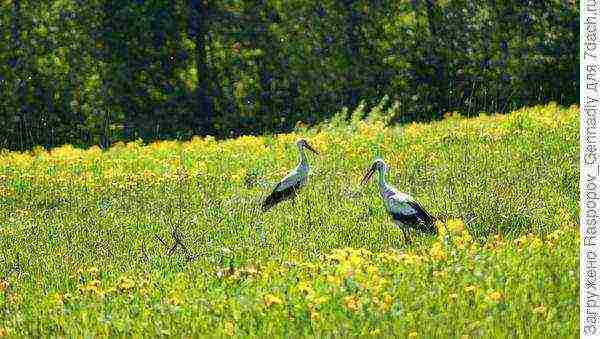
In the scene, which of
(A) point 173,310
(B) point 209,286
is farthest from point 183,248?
(A) point 173,310

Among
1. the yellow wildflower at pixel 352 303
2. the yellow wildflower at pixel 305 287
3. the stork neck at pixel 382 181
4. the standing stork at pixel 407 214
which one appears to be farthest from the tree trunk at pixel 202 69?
the yellow wildflower at pixel 352 303

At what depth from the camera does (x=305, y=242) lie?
9.60 metres

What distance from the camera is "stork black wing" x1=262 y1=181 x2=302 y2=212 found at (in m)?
11.2

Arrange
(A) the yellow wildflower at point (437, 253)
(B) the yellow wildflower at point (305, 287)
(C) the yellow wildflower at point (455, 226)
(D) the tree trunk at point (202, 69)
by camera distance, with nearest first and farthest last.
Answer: (B) the yellow wildflower at point (305, 287) → (A) the yellow wildflower at point (437, 253) → (C) the yellow wildflower at point (455, 226) → (D) the tree trunk at point (202, 69)

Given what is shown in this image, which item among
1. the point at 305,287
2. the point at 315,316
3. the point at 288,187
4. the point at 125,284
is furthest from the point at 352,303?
the point at 288,187

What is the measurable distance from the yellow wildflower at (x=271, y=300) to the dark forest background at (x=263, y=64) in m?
15.5

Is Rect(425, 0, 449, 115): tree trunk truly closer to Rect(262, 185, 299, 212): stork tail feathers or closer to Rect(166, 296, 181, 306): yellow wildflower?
Rect(262, 185, 299, 212): stork tail feathers

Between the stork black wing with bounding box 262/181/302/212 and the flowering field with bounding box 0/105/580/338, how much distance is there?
130mm

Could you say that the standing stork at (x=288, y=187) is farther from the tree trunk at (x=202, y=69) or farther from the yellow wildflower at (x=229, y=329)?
the tree trunk at (x=202, y=69)

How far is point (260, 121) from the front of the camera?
23094mm

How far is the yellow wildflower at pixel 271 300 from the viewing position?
23.7ft

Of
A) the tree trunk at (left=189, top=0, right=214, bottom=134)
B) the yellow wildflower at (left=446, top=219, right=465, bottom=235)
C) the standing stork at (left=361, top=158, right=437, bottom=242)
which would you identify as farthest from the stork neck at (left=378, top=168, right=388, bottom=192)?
the tree trunk at (left=189, top=0, right=214, bottom=134)

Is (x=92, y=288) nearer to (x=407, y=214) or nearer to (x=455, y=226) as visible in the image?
(x=407, y=214)

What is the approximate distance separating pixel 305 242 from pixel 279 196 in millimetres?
1717
